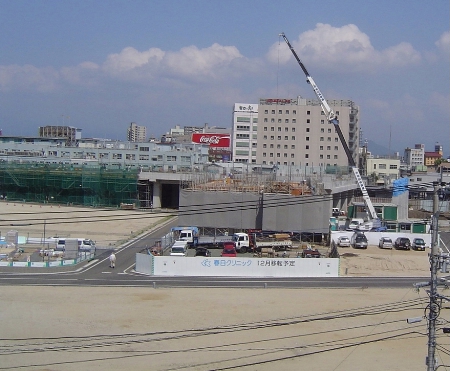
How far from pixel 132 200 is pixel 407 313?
2609 centimetres

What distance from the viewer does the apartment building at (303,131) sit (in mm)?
52281

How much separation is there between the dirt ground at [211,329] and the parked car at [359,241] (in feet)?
17.5

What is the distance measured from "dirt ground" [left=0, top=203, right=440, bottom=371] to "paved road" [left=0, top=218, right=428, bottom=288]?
67 centimetres

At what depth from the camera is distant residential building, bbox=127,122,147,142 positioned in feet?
439

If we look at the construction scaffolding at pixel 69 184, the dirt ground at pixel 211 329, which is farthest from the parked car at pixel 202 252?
the construction scaffolding at pixel 69 184

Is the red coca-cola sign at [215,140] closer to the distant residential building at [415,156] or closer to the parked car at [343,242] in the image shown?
the parked car at [343,242]

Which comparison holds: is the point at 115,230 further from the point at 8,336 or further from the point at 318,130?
the point at 318,130

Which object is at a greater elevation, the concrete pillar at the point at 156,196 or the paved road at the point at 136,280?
the concrete pillar at the point at 156,196

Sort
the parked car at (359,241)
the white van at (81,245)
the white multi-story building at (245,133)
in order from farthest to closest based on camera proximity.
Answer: the white multi-story building at (245,133) < the parked car at (359,241) < the white van at (81,245)

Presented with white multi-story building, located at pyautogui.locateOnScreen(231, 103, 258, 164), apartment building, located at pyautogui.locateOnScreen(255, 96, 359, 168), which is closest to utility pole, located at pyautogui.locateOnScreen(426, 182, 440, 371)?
apartment building, located at pyautogui.locateOnScreen(255, 96, 359, 168)

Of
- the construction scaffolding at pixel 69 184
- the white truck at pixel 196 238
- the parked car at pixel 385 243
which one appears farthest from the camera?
the construction scaffolding at pixel 69 184

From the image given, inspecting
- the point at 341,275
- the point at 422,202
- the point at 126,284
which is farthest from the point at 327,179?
the point at 126,284

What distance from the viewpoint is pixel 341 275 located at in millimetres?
18812

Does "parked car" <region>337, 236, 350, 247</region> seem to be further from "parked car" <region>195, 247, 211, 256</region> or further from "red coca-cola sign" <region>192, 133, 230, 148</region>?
"red coca-cola sign" <region>192, 133, 230, 148</region>
